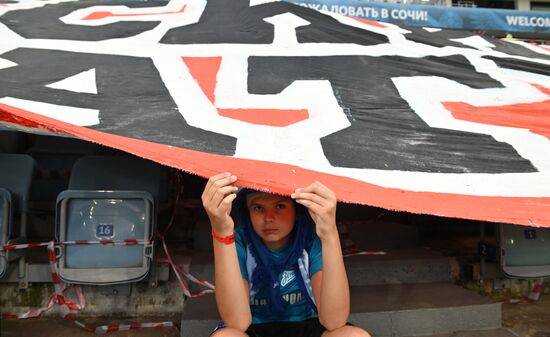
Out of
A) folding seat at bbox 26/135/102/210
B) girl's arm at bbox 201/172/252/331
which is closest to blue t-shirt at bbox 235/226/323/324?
girl's arm at bbox 201/172/252/331

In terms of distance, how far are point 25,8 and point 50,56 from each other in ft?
3.56

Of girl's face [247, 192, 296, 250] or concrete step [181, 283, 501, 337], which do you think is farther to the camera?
concrete step [181, 283, 501, 337]

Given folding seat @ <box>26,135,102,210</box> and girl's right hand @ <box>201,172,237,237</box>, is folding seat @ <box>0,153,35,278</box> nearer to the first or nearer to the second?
folding seat @ <box>26,135,102,210</box>

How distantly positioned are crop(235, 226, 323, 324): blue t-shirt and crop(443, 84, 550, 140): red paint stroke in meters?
1.27

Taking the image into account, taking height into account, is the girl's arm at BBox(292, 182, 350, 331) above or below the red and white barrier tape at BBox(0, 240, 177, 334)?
above

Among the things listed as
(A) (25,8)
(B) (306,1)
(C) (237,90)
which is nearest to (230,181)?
(C) (237,90)

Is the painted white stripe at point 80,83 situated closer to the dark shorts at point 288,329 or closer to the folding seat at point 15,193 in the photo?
the folding seat at point 15,193

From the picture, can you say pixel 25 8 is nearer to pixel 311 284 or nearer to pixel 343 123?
pixel 343 123

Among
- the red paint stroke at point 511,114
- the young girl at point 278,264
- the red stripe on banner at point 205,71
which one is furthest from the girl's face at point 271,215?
the red paint stroke at point 511,114

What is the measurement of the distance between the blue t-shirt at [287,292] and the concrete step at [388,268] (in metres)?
1.33

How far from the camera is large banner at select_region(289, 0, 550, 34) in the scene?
5.54 metres

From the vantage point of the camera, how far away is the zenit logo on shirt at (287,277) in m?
1.56

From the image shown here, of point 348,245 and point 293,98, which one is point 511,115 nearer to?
point 293,98

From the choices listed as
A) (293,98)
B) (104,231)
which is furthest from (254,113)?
(104,231)
